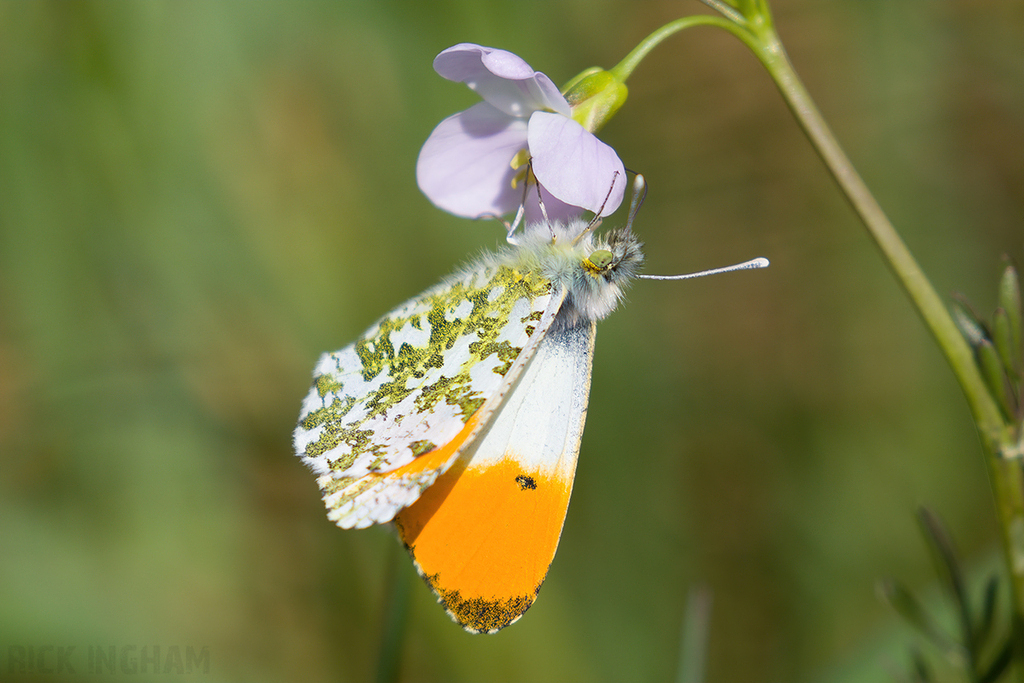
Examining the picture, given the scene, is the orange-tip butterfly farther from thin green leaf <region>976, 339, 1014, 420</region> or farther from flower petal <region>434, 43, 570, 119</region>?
thin green leaf <region>976, 339, 1014, 420</region>

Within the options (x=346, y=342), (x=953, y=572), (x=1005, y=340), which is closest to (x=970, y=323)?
(x=1005, y=340)

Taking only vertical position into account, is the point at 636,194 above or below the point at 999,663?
above

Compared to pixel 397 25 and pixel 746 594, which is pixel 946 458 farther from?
pixel 397 25

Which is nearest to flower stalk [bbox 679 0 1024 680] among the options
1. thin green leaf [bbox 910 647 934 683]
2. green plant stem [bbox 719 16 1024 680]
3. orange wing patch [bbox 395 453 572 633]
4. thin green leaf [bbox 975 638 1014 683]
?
green plant stem [bbox 719 16 1024 680]

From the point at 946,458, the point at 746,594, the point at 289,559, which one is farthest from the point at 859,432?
the point at 289,559

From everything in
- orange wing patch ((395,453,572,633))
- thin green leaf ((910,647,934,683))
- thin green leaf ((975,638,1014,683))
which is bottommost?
thin green leaf ((910,647,934,683))

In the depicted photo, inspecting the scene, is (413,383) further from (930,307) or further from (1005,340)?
(1005,340)
